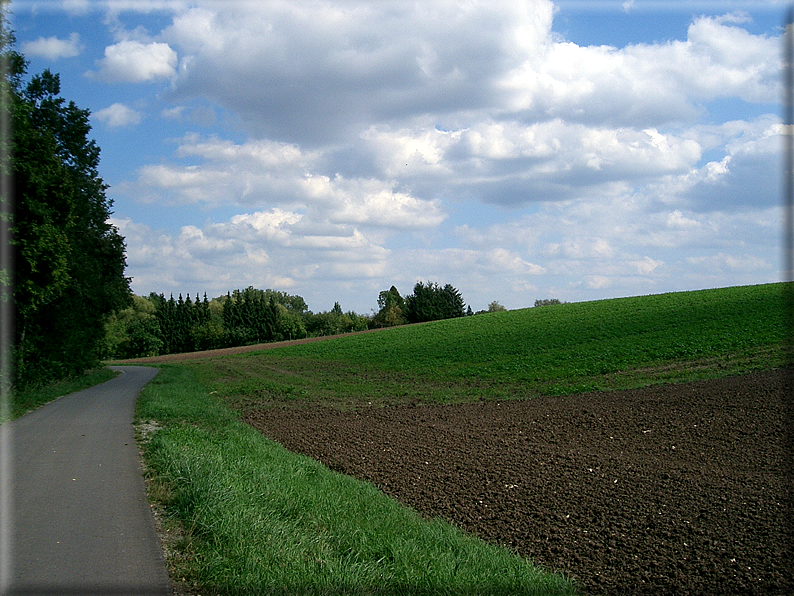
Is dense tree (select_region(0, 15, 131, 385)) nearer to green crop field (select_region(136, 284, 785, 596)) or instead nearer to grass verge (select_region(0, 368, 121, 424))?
grass verge (select_region(0, 368, 121, 424))

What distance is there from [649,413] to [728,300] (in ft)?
96.1

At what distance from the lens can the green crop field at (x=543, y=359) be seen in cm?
2102

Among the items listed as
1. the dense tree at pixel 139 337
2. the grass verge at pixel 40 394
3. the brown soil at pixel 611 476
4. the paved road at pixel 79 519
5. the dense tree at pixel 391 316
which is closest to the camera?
the paved road at pixel 79 519

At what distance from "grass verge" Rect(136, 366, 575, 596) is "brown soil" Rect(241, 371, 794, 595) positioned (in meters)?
0.79

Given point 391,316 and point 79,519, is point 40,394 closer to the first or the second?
point 79,519

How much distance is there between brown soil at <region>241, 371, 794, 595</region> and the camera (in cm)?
553

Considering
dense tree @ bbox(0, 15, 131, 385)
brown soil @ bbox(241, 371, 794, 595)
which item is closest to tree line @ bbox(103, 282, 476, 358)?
dense tree @ bbox(0, 15, 131, 385)

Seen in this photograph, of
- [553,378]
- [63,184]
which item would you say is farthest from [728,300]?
[63,184]

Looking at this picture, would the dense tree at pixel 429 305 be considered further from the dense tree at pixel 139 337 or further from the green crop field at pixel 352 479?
the green crop field at pixel 352 479

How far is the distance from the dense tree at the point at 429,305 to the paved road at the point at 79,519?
82907mm

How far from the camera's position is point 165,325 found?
304 feet

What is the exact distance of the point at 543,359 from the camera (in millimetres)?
27031

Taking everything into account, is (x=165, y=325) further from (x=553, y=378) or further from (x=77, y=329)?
(x=553, y=378)

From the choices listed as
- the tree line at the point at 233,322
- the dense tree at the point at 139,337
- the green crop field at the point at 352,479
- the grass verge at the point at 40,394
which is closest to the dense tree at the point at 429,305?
the tree line at the point at 233,322
